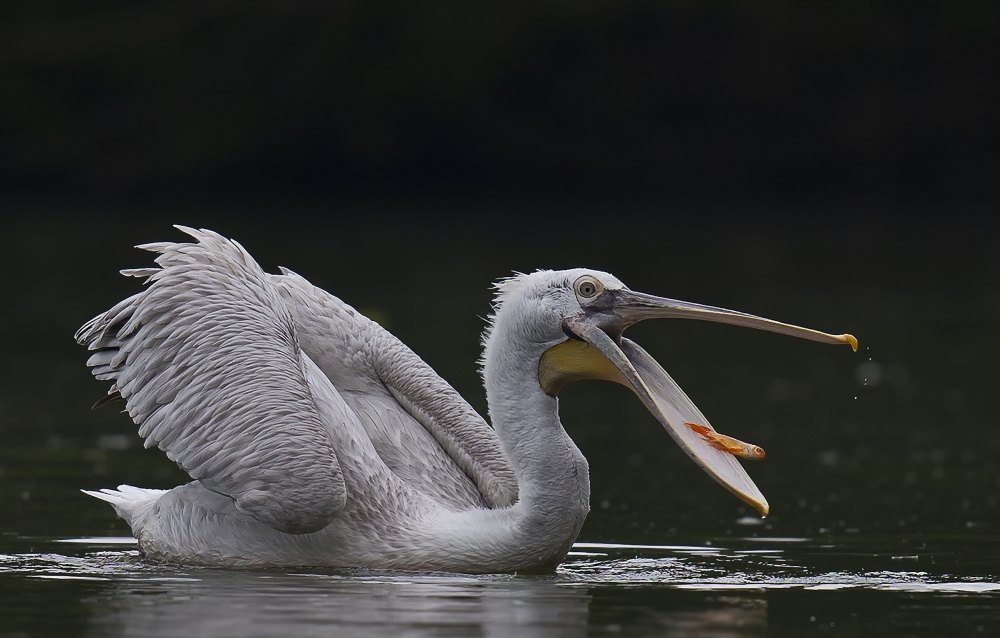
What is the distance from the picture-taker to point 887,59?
43156 millimetres

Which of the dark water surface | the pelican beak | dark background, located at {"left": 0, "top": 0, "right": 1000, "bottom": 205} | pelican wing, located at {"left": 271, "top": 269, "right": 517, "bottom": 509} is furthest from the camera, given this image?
dark background, located at {"left": 0, "top": 0, "right": 1000, "bottom": 205}

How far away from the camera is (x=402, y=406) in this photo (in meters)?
8.26

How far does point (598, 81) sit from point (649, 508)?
35.5m

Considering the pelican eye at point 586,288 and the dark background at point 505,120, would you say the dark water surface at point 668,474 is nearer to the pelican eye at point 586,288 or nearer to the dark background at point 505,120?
the pelican eye at point 586,288

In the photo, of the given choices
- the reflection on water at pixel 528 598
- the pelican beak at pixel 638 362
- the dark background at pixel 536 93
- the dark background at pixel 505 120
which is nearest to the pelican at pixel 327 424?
the pelican beak at pixel 638 362

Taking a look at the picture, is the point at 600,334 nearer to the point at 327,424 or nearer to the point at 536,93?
the point at 327,424

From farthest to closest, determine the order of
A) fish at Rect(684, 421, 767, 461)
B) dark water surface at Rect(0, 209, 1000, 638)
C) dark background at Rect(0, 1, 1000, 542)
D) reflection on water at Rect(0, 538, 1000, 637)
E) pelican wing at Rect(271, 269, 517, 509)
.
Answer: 1. dark background at Rect(0, 1, 1000, 542)
2. pelican wing at Rect(271, 269, 517, 509)
3. fish at Rect(684, 421, 767, 461)
4. dark water surface at Rect(0, 209, 1000, 638)
5. reflection on water at Rect(0, 538, 1000, 637)

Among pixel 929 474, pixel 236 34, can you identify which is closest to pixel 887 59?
pixel 236 34

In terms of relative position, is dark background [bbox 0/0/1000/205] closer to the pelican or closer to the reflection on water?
the pelican

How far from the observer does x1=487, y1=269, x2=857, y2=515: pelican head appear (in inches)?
274

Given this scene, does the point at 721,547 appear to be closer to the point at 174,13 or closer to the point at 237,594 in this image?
the point at 237,594

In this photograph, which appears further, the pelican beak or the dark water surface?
the pelican beak

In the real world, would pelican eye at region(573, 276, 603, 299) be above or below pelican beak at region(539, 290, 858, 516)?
above

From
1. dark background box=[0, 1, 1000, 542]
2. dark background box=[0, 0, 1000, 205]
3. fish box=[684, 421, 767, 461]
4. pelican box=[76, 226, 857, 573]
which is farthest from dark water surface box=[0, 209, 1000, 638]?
dark background box=[0, 0, 1000, 205]
